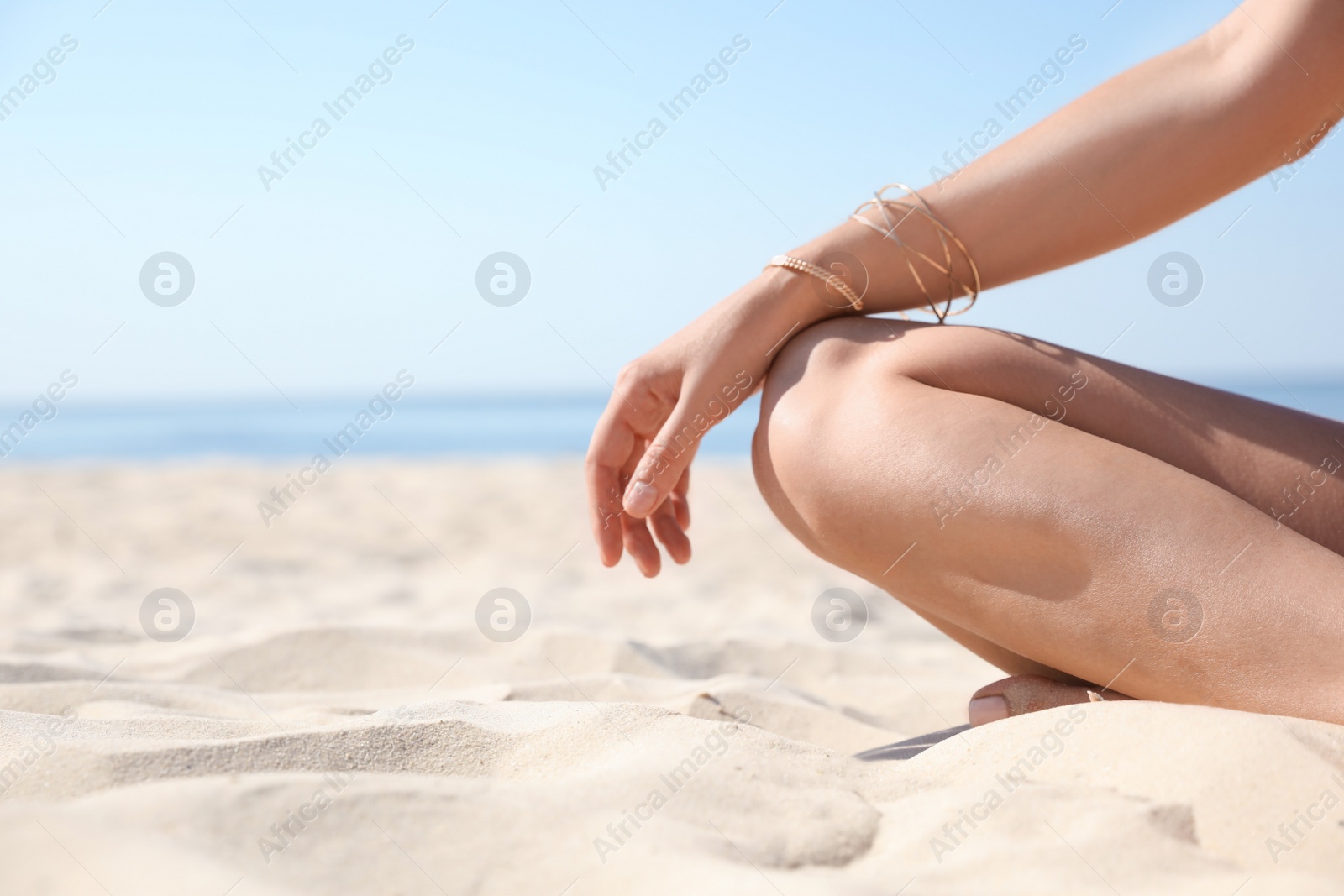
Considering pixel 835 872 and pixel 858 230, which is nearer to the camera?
pixel 835 872

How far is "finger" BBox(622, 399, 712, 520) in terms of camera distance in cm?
139

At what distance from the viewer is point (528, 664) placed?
7.00 ft

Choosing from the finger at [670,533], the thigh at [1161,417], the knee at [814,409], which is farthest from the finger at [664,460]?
the thigh at [1161,417]

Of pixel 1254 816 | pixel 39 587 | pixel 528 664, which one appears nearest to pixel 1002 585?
pixel 1254 816

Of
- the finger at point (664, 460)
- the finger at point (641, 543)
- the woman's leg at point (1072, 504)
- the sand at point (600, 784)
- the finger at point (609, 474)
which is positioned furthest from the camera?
the finger at point (641, 543)

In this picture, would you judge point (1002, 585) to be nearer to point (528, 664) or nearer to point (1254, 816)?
point (1254, 816)

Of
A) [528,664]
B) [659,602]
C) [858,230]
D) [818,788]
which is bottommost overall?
[659,602]

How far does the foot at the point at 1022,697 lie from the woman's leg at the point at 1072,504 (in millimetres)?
31

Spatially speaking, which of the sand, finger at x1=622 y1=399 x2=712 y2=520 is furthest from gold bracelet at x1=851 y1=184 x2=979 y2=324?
the sand

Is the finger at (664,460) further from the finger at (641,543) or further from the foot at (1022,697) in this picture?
the foot at (1022,697)

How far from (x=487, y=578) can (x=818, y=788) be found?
8.74 ft

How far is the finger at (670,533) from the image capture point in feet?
5.38

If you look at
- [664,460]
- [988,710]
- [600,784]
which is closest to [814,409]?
[664,460]

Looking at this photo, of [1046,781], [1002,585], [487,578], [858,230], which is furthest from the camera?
[487,578]
